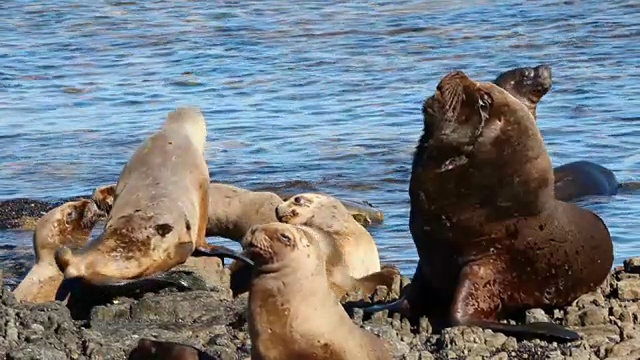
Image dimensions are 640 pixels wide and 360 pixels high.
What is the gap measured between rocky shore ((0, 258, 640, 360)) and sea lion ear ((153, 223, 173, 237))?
1.05 m

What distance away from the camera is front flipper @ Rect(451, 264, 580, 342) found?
245 inches

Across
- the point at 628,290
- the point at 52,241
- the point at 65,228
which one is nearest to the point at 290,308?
the point at 628,290

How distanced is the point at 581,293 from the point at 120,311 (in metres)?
1.99

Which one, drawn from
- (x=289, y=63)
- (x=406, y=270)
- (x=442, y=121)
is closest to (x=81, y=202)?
(x=406, y=270)

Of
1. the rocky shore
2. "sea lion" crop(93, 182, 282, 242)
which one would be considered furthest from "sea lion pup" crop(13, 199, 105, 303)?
the rocky shore

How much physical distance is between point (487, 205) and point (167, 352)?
162 centimetres

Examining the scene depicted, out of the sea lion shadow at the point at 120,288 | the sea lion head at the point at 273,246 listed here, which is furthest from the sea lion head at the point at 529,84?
the sea lion head at the point at 273,246

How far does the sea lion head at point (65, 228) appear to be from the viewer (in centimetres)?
886

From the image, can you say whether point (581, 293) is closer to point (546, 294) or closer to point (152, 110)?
point (546, 294)

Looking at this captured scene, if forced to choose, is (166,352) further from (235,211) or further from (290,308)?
(235,211)

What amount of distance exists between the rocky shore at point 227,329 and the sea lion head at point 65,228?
1.48 m

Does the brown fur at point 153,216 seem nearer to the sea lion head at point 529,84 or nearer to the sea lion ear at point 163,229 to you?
the sea lion ear at point 163,229

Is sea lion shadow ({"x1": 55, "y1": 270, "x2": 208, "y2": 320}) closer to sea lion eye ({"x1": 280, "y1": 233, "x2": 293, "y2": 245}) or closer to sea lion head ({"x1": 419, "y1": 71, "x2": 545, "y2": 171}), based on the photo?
sea lion head ({"x1": 419, "y1": 71, "x2": 545, "y2": 171})

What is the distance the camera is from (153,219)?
28.2ft
